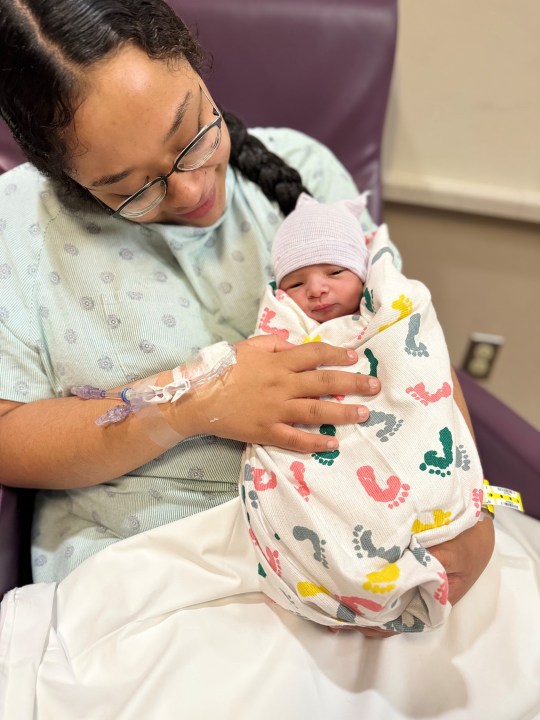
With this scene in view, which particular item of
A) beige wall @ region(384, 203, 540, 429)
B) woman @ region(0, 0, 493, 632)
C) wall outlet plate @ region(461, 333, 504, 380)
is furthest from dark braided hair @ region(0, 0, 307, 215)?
wall outlet plate @ region(461, 333, 504, 380)

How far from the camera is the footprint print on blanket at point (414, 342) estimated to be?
1.00 meters

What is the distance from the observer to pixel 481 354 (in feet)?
7.04

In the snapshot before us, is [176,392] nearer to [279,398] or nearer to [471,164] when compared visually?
[279,398]

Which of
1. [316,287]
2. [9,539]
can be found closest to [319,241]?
[316,287]

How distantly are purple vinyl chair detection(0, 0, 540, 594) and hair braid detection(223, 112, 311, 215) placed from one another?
0.79 ft

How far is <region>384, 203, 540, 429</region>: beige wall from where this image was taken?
6.04 feet

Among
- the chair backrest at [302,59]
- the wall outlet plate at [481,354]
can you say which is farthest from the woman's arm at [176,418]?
the wall outlet plate at [481,354]

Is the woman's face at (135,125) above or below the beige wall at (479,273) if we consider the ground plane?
above

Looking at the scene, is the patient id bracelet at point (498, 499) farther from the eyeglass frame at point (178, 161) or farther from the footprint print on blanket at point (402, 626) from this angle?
the eyeglass frame at point (178, 161)

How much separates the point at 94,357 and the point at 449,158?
1211 mm

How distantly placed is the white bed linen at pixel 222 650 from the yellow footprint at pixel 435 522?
0.20 m

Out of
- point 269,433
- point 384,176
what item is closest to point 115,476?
point 269,433

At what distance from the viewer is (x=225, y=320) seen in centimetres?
128

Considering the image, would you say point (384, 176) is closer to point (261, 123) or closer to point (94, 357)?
point (261, 123)
